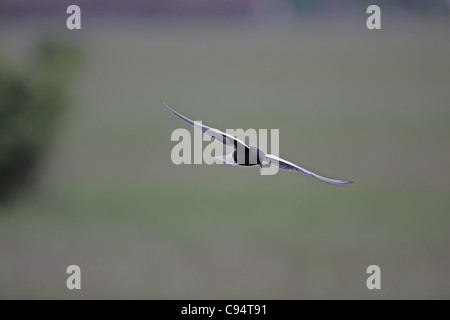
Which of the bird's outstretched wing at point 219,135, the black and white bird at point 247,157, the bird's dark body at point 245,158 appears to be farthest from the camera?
the bird's dark body at point 245,158

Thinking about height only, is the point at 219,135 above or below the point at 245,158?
above

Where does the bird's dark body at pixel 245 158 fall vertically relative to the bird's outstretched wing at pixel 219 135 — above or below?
below

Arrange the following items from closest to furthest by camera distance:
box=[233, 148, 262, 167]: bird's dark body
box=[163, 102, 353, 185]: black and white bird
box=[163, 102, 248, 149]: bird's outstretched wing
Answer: box=[163, 102, 248, 149]: bird's outstretched wing, box=[163, 102, 353, 185]: black and white bird, box=[233, 148, 262, 167]: bird's dark body

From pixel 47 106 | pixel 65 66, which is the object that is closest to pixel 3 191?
pixel 47 106

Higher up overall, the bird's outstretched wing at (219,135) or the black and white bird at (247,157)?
the bird's outstretched wing at (219,135)

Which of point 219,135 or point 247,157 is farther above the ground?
point 219,135

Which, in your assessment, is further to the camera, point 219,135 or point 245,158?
point 245,158

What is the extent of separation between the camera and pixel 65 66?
6.04 meters

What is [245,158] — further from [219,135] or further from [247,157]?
[219,135]

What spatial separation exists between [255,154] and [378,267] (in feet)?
7.45

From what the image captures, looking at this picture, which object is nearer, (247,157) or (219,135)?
(219,135)

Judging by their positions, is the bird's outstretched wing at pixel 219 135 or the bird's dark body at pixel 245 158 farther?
the bird's dark body at pixel 245 158

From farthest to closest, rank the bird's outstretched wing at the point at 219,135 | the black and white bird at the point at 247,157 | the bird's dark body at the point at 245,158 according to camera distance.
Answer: the bird's dark body at the point at 245,158
the black and white bird at the point at 247,157
the bird's outstretched wing at the point at 219,135

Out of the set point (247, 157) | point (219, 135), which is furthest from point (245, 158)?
point (219, 135)
